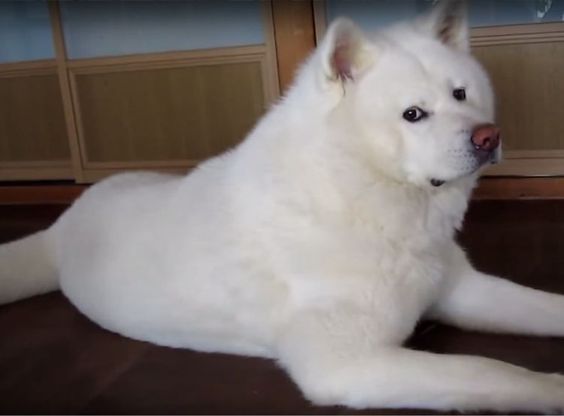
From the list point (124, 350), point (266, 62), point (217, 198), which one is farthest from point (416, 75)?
point (266, 62)

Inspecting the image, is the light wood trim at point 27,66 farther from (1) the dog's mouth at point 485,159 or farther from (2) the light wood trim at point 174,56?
(1) the dog's mouth at point 485,159

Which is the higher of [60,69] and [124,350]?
[60,69]

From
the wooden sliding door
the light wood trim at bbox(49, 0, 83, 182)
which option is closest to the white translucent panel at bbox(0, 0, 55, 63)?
the wooden sliding door

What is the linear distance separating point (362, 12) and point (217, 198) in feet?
5.91

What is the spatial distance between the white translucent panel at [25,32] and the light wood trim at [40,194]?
0.70 m

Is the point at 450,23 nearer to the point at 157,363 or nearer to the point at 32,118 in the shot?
the point at 157,363

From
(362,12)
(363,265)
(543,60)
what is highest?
(362,12)

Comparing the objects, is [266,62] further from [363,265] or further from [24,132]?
[363,265]

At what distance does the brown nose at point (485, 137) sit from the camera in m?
1.57

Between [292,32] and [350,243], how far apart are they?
191 centimetres

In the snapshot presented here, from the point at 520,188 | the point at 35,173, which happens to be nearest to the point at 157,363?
the point at 520,188

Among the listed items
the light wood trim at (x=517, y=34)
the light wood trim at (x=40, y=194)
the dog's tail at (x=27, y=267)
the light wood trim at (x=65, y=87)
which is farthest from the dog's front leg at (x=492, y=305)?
the light wood trim at (x=65, y=87)

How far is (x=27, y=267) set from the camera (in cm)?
244

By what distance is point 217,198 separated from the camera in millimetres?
1919
